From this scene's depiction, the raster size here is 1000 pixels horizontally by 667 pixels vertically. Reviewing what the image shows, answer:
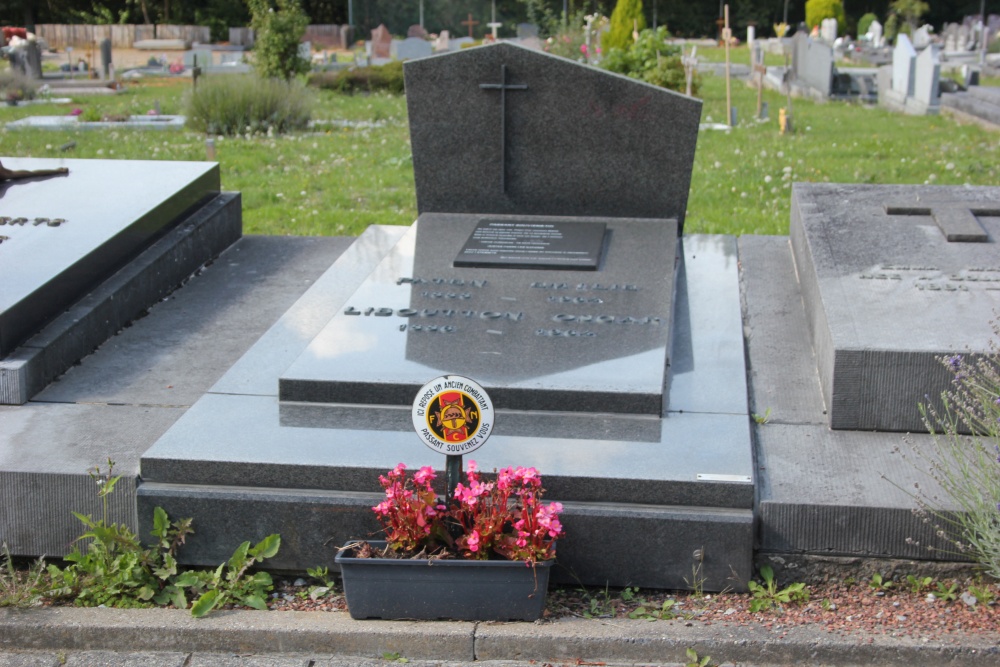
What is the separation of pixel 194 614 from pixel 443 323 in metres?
1.55

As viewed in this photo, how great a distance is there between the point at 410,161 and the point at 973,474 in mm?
8107

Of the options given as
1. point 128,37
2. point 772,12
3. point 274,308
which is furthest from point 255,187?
point 772,12

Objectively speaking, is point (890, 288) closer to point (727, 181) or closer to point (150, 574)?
point (150, 574)

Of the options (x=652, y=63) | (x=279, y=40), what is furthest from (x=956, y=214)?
(x=279, y=40)

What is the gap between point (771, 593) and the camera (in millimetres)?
3074

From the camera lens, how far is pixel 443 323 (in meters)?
4.17

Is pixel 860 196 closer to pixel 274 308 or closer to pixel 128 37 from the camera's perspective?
pixel 274 308

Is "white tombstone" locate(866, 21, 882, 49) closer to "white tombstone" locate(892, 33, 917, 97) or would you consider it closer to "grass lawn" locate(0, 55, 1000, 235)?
"white tombstone" locate(892, 33, 917, 97)

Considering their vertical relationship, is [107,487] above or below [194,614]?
above

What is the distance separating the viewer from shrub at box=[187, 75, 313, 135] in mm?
12914

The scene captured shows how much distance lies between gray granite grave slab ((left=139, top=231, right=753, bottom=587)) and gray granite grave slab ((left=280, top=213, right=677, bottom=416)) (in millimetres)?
77

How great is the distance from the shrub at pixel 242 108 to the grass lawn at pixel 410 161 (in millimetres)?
357

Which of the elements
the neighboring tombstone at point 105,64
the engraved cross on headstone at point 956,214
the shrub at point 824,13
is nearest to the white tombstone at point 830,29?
the shrub at point 824,13

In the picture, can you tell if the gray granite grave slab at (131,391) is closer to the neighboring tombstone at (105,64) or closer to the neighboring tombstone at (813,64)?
the neighboring tombstone at (813,64)
